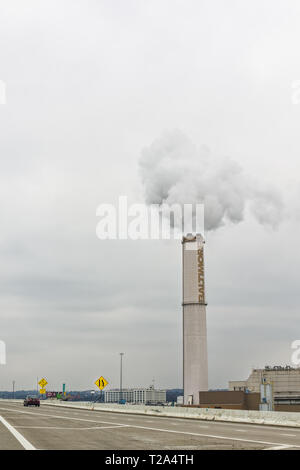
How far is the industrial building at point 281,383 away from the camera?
109m

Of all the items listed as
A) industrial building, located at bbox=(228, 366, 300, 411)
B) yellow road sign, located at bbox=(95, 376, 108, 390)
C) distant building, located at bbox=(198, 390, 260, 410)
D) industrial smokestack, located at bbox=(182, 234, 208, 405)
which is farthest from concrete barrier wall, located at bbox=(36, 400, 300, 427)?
industrial building, located at bbox=(228, 366, 300, 411)

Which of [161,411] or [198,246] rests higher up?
[198,246]

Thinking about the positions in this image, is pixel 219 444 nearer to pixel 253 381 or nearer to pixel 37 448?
pixel 37 448

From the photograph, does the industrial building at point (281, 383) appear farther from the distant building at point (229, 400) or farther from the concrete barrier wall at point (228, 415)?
the concrete barrier wall at point (228, 415)

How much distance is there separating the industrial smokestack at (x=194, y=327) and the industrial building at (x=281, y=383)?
67.1 ft

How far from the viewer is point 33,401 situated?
75500mm

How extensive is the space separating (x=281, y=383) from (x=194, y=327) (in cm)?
3007

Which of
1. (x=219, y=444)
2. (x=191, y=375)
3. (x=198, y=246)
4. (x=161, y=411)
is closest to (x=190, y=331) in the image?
(x=191, y=375)

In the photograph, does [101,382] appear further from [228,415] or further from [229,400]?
[229,400]

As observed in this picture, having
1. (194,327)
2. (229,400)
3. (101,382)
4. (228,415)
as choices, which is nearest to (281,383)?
(229,400)

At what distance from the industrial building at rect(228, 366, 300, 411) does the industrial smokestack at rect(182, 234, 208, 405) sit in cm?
2046

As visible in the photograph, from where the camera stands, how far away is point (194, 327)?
302 feet
